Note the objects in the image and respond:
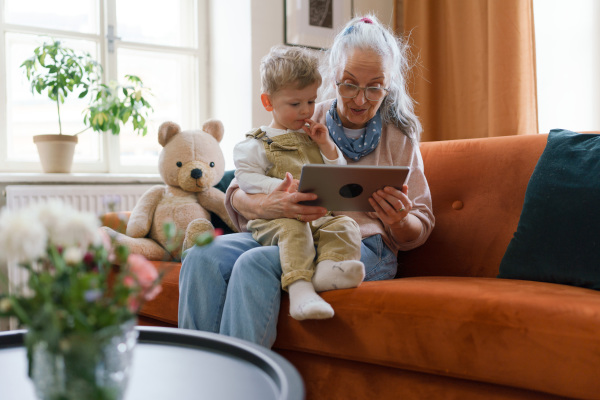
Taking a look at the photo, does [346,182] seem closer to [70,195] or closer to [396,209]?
[396,209]

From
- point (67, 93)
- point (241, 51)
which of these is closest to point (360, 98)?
point (241, 51)

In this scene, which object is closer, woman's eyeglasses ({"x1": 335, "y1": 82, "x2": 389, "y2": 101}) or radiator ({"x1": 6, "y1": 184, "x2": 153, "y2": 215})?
woman's eyeglasses ({"x1": 335, "y1": 82, "x2": 389, "y2": 101})

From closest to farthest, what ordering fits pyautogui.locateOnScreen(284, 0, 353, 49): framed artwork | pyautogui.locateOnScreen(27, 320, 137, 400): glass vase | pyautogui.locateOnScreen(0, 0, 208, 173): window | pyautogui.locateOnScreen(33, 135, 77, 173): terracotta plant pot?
1. pyautogui.locateOnScreen(27, 320, 137, 400): glass vase
2. pyautogui.locateOnScreen(33, 135, 77, 173): terracotta plant pot
3. pyautogui.locateOnScreen(0, 0, 208, 173): window
4. pyautogui.locateOnScreen(284, 0, 353, 49): framed artwork

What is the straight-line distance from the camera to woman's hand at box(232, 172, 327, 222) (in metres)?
1.41

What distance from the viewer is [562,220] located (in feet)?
4.65

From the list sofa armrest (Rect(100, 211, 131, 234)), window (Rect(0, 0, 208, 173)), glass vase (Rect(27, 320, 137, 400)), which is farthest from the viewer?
window (Rect(0, 0, 208, 173))

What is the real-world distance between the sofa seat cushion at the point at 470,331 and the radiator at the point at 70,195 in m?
1.40

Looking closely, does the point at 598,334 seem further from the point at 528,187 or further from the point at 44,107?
the point at 44,107

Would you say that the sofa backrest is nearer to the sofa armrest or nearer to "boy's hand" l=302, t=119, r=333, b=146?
"boy's hand" l=302, t=119, r=333, b=146

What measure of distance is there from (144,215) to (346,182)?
1.00 metres

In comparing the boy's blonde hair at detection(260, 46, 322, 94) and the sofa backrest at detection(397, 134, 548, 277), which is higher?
the boy's blonde hair at detection(260, 46, 322, 94)

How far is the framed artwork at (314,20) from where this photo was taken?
296cm

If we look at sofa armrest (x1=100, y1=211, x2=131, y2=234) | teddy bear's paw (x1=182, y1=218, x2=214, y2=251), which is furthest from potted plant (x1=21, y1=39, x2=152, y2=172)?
teddy bear's paw (x1=182, y1=218, x2=214, y2=251)

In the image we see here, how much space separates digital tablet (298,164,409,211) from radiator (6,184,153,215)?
4.38 ft
